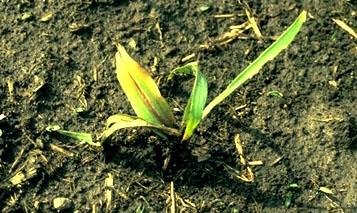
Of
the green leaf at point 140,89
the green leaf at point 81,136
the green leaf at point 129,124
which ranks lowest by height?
the green leaf at point 81,136


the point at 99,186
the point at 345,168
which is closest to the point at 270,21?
the point at 345,168

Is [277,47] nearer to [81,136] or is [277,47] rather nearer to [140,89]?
[140,89]

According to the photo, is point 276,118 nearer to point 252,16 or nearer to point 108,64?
point 252,16

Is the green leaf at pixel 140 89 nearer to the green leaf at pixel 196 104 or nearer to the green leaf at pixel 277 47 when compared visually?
the green leaf at pixel 196 104

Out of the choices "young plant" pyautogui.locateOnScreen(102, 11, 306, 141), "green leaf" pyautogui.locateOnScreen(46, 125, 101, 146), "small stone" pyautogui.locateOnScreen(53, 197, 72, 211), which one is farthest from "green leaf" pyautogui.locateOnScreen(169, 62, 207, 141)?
"small stone" pyautogui.locateOnScreen(53, 197, 72, 211)

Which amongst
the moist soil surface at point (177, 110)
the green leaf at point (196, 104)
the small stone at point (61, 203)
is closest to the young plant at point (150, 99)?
the green leaf at point (196, 104)

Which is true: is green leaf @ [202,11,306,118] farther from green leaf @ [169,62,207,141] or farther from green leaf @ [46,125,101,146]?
green leaf @ [46,125,101,146]
